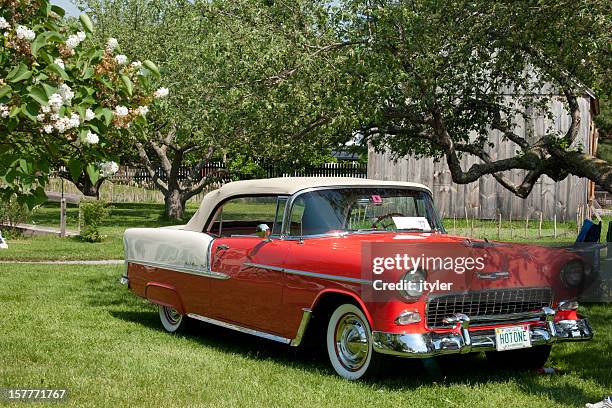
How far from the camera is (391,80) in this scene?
1026 centimetres

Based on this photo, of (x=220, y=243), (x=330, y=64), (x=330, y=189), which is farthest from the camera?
(x=330, y=64)

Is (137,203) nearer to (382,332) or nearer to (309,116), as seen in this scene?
(309,116)

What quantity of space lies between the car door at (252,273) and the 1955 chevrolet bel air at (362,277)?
12mm

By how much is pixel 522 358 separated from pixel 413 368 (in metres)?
0.98

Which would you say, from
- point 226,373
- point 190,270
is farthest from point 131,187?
point 226,373

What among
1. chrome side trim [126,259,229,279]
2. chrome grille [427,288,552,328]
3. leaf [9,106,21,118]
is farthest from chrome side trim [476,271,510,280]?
leaf [9,106,21,118]

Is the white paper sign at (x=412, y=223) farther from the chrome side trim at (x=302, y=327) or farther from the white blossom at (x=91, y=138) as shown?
the white blossom at (x=91, y=138)

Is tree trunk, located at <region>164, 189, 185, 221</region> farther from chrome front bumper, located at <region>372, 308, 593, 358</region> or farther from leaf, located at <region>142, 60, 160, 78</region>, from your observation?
leaf, located at <region>142, 60, 160, 78</region>

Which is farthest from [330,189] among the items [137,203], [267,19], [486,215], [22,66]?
[137,203]

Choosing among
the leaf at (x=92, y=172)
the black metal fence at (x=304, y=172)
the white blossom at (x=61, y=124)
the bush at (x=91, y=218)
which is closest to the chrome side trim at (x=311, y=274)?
the leaf at (x=92, y=172)

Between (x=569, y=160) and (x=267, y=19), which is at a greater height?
(x=267, y=19)

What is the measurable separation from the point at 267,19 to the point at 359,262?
21.1 ft

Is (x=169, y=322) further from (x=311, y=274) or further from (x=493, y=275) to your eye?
(x=493, y=275)

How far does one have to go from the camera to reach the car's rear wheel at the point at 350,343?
6.43 meters
